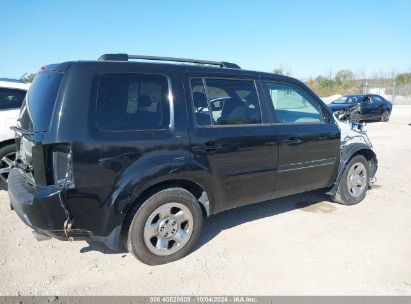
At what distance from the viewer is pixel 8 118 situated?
543 centimetres

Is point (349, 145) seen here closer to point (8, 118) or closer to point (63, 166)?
point (63, 166)

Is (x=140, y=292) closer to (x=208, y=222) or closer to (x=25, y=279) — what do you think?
(x=25, y=279)

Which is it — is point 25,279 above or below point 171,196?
below

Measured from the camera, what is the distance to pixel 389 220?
4.48 m

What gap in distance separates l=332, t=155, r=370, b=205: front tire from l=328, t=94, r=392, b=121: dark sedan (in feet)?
38.4

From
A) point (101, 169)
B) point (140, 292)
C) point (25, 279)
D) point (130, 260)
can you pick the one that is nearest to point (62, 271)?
point (25, 279)

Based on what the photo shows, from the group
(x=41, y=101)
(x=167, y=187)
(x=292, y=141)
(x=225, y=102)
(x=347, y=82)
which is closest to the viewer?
(x=41, y=101)

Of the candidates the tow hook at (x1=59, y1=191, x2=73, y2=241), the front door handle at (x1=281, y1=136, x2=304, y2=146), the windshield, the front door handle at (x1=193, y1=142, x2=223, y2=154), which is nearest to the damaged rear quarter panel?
the front door handle at (x1=281, y1=136, x2=304, y2=146)

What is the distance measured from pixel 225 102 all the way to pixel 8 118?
12.3ft

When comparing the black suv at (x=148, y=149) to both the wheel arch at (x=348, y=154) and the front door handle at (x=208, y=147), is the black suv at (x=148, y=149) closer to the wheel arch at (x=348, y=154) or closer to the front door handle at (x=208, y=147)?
the front door handle at (x=208, y=147)

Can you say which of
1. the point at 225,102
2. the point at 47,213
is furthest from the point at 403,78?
the point at 47,213

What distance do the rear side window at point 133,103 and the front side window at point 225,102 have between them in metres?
0.38

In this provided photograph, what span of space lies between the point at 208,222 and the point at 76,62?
2542 millimetres

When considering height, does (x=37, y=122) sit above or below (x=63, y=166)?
above
